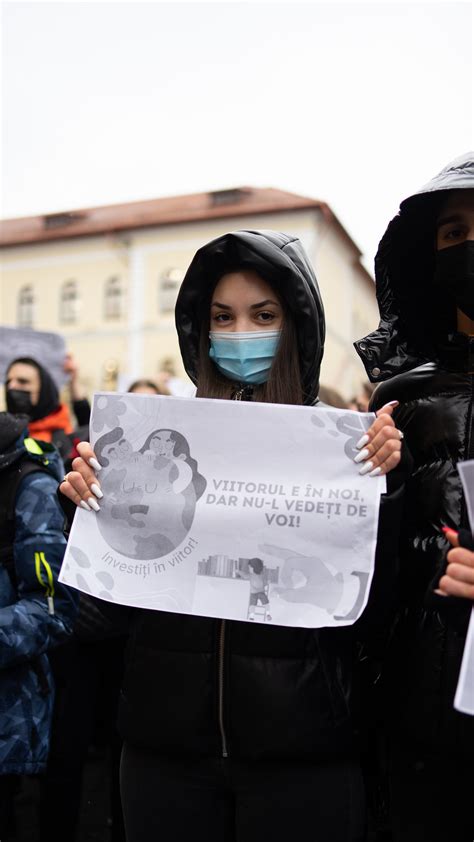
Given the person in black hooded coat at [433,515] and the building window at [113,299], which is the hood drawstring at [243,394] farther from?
the building window at [113,299]

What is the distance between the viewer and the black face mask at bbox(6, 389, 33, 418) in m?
4.94

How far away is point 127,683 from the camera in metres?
2.05

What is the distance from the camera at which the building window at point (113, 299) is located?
37.6 metres

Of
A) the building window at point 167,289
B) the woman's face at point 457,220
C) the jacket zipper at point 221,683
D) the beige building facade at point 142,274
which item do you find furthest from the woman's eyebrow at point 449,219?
the building window at point 167,289

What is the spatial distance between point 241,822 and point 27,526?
114 cm

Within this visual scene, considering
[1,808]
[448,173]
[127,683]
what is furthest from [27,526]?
[448,173]

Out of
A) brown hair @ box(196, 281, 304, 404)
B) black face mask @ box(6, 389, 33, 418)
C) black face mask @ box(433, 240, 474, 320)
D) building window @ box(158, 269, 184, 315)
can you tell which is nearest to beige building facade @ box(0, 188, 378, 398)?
building window @ box(158, 269, 184, 315)

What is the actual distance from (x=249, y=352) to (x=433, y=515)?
2.08ft

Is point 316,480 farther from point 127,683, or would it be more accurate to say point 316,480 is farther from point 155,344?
point 155,344

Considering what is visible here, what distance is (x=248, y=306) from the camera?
2.27 meters

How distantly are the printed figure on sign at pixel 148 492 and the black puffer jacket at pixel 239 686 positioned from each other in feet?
0.60

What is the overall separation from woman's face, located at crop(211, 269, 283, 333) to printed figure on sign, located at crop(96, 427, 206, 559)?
0.38 metres

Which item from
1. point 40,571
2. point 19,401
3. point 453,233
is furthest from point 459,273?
point 19,401

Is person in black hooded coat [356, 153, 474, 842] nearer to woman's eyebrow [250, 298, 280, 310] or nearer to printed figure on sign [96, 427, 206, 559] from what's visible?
woman's eyebrow [250, 298, 280, 310]
